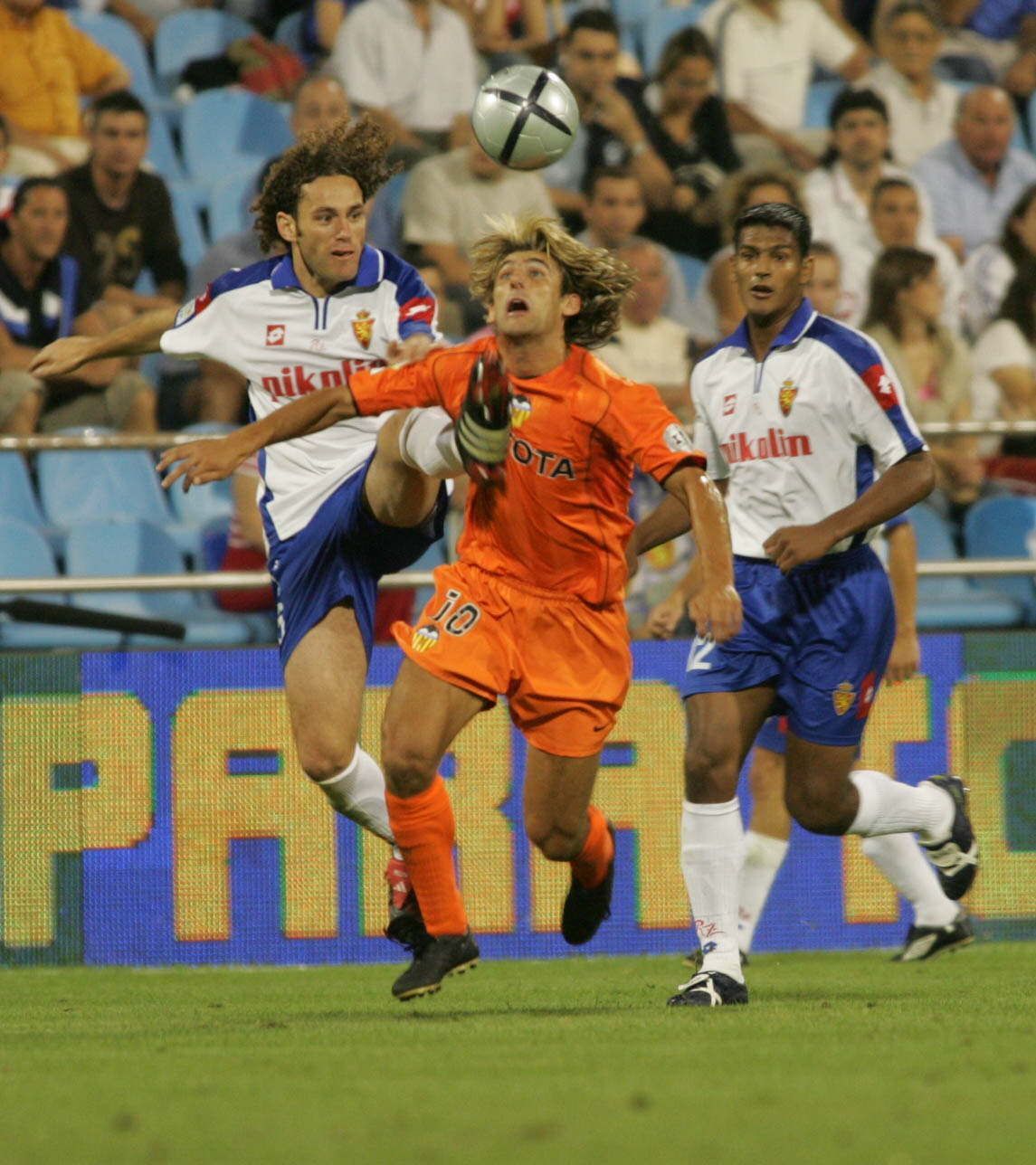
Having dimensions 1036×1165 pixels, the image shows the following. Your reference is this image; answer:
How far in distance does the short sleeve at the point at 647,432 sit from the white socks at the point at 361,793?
1.48 m

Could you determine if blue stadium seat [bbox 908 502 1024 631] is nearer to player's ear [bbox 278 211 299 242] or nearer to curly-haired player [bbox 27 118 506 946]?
curly-haired player [bbox 27 118 506 946]

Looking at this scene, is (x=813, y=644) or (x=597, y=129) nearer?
(x=813, y=644)

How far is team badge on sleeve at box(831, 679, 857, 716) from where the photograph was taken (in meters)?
6.66

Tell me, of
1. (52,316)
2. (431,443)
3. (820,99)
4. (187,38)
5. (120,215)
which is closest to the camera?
(431,443)

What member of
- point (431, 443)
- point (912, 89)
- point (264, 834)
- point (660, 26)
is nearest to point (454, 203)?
point (660, 26)

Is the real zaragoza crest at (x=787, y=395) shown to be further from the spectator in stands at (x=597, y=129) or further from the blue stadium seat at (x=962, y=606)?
the spectator in stands at (x=597, y=129)

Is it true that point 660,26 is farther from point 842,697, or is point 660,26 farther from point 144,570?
point 842,697

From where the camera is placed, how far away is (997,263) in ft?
39.4

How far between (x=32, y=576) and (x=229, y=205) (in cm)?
348

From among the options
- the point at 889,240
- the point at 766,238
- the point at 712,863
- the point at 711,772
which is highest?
the point at 889,240

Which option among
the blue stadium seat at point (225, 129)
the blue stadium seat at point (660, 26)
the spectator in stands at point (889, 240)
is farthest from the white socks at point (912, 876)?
the blue stadium seat at point (660, 26)

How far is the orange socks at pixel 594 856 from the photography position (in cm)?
652

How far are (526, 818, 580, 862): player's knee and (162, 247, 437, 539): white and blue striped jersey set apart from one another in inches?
52.9

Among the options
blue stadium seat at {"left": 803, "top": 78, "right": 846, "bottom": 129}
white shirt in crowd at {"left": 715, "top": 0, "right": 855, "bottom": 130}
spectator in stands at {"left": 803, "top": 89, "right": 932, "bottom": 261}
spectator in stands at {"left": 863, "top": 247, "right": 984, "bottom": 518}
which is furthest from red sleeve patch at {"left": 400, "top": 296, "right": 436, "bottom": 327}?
blue stadium seat at {"left": 803, "top": 78, "right": 846, "bottom": 129}
